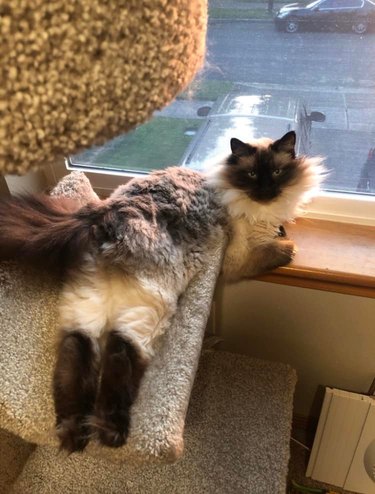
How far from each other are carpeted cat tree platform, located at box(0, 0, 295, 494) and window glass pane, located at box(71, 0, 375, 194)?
14.1 inches

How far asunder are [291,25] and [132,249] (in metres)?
0.70

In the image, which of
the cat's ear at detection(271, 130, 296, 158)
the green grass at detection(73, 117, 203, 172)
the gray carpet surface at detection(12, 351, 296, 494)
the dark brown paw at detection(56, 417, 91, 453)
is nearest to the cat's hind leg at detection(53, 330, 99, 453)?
the dark brown paw at detection(56, 417, 91, 453)

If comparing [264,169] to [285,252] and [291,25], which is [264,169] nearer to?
[285,252]

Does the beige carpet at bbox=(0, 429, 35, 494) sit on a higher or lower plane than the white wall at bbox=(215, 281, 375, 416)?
lower

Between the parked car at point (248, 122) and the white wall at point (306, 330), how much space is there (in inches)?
16.2

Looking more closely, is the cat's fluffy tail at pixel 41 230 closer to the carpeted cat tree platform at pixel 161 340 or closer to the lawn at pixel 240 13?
the carpeted cat tree platform at pixel 161 340

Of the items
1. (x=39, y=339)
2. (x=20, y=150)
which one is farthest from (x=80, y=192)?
(x=20, y=150)

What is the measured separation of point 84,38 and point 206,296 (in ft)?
2.26

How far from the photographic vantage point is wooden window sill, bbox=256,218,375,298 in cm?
116

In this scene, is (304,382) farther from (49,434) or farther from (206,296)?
(49,434)

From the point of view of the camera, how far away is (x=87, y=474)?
3.61 feet

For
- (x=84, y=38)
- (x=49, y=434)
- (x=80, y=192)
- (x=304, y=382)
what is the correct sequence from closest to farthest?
(x=84, y=38), (x=49, y=434), (x=80, y=192), (x=304, y=382)

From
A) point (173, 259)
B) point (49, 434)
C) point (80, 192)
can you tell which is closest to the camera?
point (49, 434)

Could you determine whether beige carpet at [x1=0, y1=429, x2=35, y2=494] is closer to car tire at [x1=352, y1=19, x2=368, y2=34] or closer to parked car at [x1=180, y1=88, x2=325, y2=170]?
parked car at [x1=180, y1=88, x2=325, y2=170]
